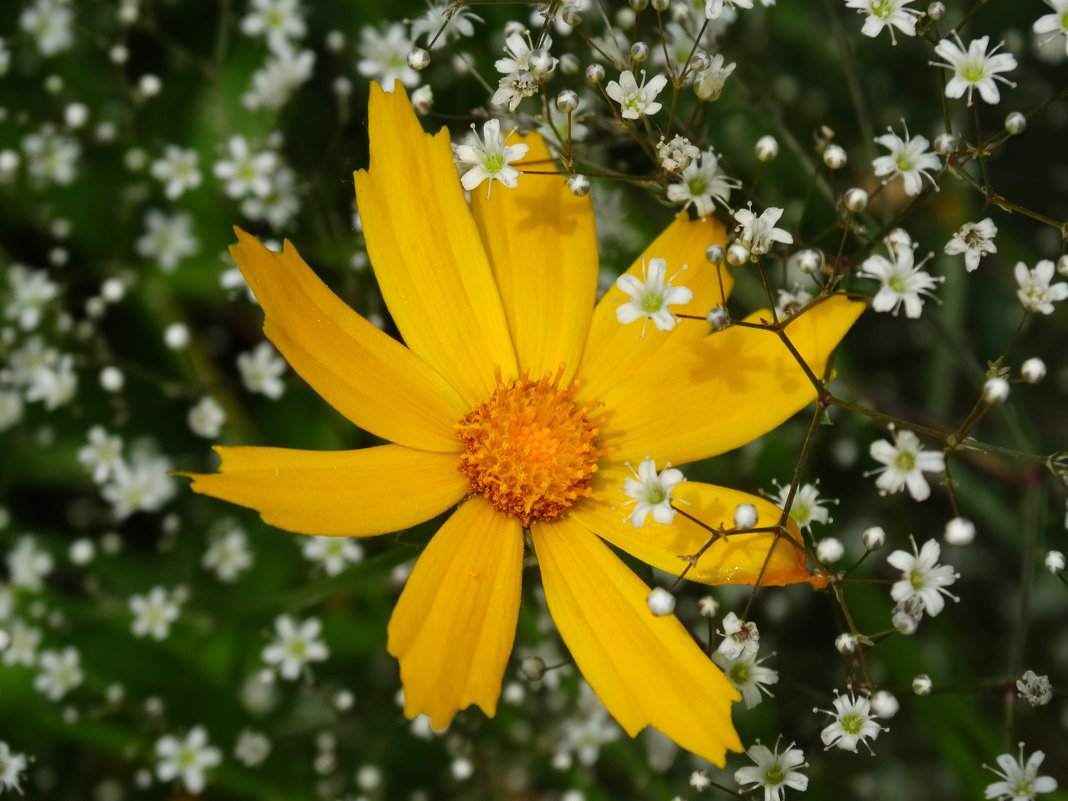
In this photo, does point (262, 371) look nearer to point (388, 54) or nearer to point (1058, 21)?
point (388, 54)

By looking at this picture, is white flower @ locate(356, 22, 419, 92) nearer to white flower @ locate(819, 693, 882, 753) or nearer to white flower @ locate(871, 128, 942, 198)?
white flower @ locate(871, 128, 942, 198)

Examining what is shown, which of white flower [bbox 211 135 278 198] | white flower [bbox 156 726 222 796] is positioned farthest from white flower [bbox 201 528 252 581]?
white flower [bbox 211 135 278 198]

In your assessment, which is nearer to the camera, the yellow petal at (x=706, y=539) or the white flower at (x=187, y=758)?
the yellow petal at (x=706, y=539)

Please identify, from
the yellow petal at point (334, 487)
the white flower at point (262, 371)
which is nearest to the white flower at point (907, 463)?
the yellow petal at point (334, 487)

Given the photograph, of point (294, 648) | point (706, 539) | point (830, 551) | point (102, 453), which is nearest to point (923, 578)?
point (830, 551)

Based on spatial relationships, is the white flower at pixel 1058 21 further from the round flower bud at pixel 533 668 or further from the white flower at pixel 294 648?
the white flower at pixel 294 648
